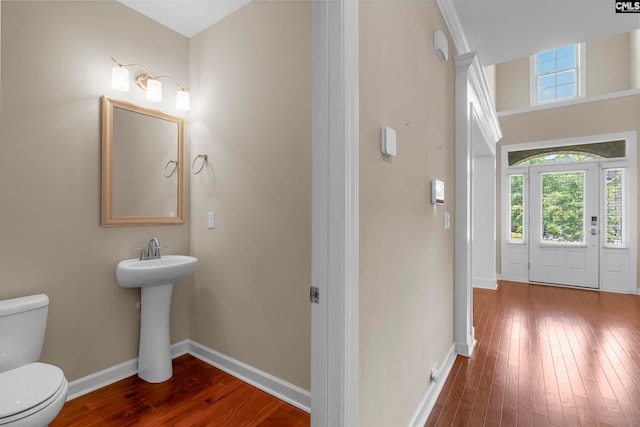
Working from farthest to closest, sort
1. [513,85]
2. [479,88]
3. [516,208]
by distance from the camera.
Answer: [513,85] < [516,208] < [479,88]

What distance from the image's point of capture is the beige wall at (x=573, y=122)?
4801mm

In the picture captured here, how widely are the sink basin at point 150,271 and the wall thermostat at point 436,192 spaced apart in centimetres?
170

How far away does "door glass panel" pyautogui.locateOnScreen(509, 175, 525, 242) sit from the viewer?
559 cm

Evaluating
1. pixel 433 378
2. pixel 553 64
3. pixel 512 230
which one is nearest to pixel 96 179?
pixel 433 378

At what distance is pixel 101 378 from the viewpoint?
2.09 metres

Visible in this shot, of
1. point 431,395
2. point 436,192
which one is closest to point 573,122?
point 436,192

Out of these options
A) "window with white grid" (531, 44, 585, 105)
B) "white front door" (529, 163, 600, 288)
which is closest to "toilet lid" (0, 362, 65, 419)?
"white front door" (529, 163, 600, 288)

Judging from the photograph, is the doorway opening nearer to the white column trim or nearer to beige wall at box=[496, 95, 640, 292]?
beige wall at box=[496, 95, 640, 292]

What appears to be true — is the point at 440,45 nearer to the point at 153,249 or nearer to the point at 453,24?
the point at 453,24

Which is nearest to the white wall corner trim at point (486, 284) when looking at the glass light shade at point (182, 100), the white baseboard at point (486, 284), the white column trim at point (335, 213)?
the white baseboard at point (486, 284)

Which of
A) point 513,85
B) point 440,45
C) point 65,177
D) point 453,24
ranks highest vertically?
point 513,85

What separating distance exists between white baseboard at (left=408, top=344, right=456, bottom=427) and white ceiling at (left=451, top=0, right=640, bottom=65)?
2571mm

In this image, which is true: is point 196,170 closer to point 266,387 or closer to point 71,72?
point 71,72

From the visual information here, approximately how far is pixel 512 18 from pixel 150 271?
3.15 metres
